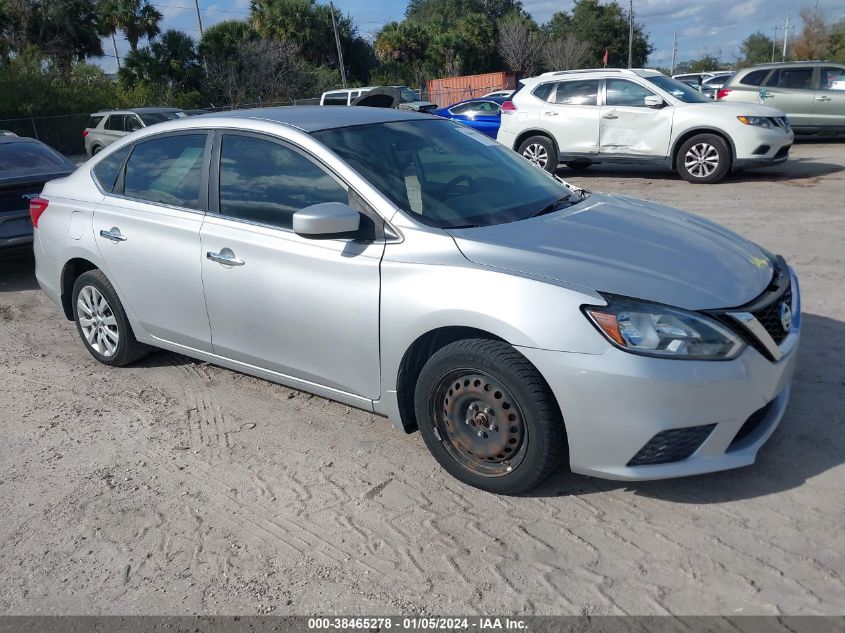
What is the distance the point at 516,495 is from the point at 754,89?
586 inches

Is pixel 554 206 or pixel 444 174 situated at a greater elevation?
pixel 444 174

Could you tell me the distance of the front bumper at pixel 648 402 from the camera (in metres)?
2.99

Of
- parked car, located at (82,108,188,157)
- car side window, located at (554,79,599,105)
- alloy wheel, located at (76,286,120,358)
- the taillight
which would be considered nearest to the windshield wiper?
alloy wheel, located at (76,286,120,358)

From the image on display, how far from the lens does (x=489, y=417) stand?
11.0 feet

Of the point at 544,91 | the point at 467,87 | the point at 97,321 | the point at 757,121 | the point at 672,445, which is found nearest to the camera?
the point at 672,445

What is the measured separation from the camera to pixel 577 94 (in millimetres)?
12703

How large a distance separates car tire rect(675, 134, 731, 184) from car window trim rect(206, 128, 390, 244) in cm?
923

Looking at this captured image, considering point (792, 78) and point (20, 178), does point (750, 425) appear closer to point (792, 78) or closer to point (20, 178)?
point (20, 178)

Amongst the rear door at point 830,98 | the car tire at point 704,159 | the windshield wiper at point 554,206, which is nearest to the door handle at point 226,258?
the windshield wiper at point 554,206

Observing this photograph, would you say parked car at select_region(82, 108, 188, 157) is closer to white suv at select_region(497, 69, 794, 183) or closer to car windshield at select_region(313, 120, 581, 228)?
white suv at select_region(497, 69, 794, 183)

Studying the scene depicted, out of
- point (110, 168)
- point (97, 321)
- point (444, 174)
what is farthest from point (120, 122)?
point (444, 174)

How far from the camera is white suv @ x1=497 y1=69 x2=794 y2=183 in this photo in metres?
11.5

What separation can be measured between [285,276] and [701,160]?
31.5 ft

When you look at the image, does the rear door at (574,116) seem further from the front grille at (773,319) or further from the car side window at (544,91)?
the front grille at (773,319)
